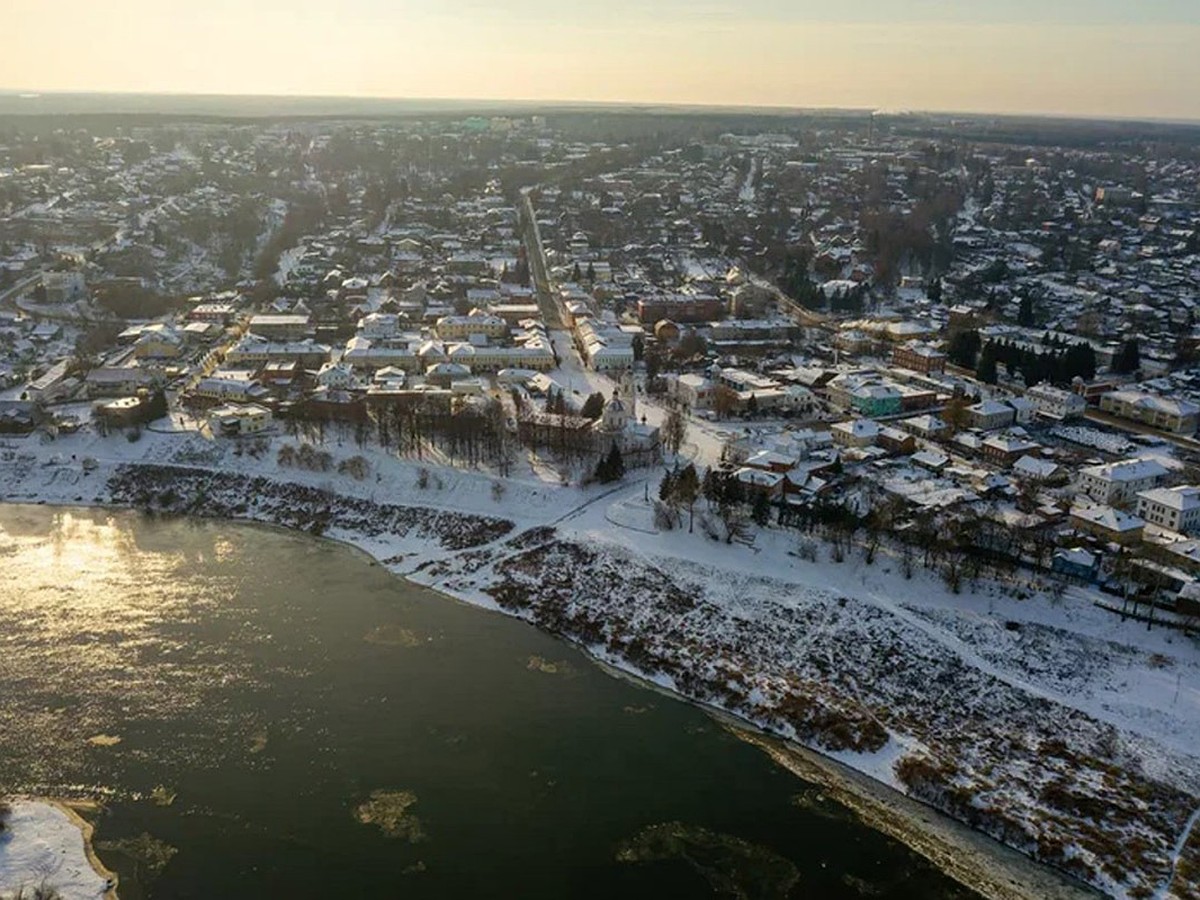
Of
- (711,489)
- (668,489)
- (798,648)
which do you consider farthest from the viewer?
(711,489)

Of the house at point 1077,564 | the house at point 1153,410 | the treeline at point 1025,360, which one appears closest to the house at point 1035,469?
the house at point 1077,564

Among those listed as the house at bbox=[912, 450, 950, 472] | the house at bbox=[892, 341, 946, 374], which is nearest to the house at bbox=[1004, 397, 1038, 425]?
the house at bbox=[892, 341, 946, 374]

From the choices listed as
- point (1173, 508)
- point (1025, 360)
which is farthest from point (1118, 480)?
point (1025, 360)

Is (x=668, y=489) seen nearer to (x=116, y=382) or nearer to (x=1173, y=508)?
(x=1173, y=508)

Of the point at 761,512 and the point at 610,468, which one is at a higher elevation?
the point at 610,468

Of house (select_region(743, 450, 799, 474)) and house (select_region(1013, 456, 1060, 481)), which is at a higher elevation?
house (select_region(743, 450, 799, 474))

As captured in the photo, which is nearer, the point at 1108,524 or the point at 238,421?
the point at 1108,524

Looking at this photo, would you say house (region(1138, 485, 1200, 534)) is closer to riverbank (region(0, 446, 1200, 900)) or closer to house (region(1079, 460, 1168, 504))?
house (region(1079, 460, 1168, 504))
